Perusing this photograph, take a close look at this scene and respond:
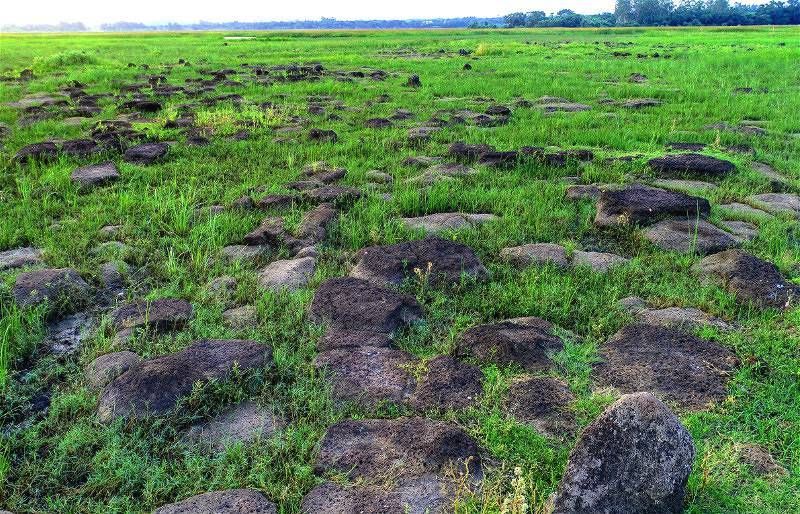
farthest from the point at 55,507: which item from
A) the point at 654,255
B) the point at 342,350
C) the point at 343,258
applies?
the point at 654,255

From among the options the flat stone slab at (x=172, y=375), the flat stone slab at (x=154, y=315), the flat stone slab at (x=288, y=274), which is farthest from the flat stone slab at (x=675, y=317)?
the flat stone slab at (x=154, y=315)


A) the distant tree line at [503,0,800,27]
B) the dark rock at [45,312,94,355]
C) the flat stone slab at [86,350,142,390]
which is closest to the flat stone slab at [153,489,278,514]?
the flat stone slab at [86,350,142,390]

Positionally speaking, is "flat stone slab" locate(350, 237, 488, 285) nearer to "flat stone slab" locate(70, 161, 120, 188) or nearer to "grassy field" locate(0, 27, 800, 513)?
"grassy field" locate(0, 27, 800, 513)

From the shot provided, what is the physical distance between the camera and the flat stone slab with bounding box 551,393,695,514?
220cm

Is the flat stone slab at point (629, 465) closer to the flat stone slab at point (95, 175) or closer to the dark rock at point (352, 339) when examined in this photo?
the dark rock at point (352, 339)

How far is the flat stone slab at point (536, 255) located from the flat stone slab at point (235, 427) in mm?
2334

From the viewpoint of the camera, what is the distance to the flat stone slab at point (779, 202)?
5605 mm

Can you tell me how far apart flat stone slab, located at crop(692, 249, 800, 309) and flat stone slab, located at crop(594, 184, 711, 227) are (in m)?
0.83

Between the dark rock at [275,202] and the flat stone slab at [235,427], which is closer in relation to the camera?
the flat stone slab at [235,427]

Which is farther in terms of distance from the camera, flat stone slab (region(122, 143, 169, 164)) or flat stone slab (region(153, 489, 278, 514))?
flat stone slab (region(122, 143, 169, 164))

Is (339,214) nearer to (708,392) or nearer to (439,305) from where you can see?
(439,305)

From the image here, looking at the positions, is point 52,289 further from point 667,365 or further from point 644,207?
point 644,207

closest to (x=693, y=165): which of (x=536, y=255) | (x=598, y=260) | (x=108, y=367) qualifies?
(x=598, y=260)

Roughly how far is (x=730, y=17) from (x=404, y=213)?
296 ft
